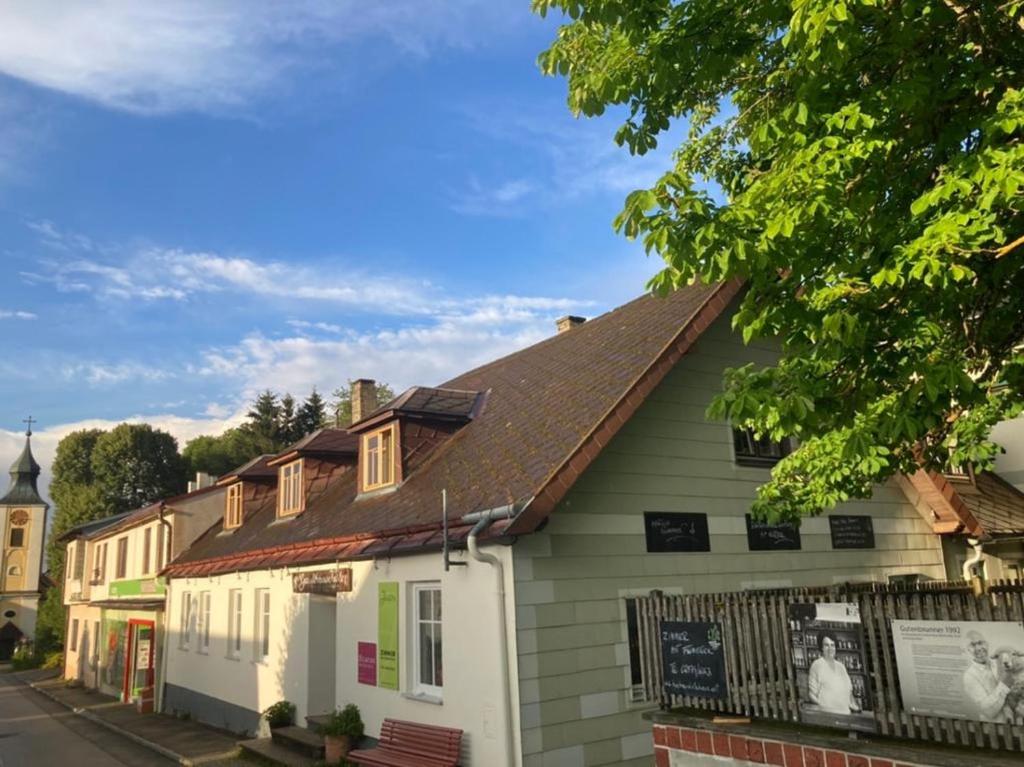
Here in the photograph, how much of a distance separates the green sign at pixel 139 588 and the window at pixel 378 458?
433 inches

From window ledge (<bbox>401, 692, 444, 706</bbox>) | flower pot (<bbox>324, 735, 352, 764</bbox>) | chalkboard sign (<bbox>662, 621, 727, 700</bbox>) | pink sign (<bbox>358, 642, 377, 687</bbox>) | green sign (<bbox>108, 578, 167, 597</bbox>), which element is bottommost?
flower pot (<bbox>324, 735, 352, 764</bbox>)

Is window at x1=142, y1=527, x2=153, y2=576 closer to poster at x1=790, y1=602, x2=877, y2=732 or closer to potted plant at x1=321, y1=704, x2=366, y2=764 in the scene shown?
potted plant at x1=321, y1=704, x2=366, y2=764

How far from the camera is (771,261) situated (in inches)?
207

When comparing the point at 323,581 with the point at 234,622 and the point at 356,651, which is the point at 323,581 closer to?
the point at 356,651

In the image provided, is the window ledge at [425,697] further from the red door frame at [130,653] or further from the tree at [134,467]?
the tree at [134,467]

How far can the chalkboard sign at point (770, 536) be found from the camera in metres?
11.9

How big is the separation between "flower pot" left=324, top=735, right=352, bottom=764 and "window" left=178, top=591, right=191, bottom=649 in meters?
10.6

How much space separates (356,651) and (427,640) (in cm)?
200

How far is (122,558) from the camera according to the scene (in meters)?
27.4

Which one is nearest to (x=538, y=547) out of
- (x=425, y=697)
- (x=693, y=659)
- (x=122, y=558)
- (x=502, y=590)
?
(x=502, y=590)

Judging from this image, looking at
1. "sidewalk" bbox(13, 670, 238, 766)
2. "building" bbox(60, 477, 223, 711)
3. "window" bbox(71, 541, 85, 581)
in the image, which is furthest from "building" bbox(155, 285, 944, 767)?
"window" bbox(71, 541, 85, 581)

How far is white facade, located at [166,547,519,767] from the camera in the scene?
9.32m

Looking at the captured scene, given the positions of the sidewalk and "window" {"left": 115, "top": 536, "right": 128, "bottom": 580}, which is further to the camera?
"window" {"left": 115, "top": 536, "right": 128, "bottom": 580}

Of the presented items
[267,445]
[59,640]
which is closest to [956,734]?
[59,640]
